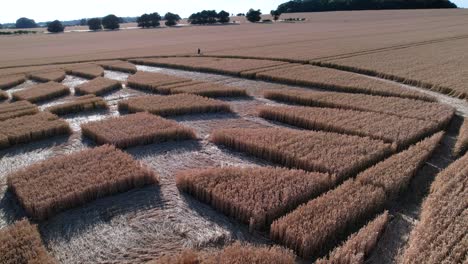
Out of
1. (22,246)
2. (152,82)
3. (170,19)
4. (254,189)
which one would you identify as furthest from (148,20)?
(22,246)

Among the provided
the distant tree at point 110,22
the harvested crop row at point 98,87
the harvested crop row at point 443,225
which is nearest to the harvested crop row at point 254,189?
the harvested crop row at point 443,225

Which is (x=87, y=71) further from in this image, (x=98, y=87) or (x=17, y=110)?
(x=17, y=110)

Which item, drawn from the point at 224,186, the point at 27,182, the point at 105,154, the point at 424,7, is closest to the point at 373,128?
the point at 224,186

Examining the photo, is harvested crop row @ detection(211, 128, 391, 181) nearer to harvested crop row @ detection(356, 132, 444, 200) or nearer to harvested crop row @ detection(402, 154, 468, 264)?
harvested crop row @ detection(356, 132, 444, 200)

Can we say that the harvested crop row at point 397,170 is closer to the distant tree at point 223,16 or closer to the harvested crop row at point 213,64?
the harvested crop row at point 213,64

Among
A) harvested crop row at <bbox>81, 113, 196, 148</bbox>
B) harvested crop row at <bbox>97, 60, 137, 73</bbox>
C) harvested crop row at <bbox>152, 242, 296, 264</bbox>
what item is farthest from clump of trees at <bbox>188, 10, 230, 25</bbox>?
harvested crop row at <bbox>152, 242, 296, 264</bbox>
